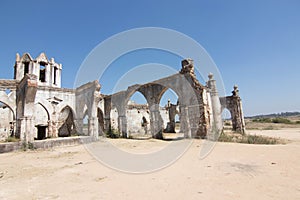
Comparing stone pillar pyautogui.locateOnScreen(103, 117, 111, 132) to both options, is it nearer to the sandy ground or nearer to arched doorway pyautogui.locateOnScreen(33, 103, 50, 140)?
arched doorway pyautogui.locateOnScreen(33, 103, 50, 140)

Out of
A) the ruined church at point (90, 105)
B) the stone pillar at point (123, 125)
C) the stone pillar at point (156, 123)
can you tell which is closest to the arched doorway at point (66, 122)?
the ruined church at point (90, 105)

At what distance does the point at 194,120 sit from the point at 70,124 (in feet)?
48.7

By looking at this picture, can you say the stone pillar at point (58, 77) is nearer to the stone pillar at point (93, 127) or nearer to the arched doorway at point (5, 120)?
the arched doorway at point (5, 120)

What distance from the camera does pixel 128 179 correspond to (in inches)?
169

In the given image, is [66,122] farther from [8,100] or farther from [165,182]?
[165,182]

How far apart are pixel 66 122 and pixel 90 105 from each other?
24.2 feet

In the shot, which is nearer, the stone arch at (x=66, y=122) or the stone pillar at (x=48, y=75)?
the stone arch at (x=66, y=122)

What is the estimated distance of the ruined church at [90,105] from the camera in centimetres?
1288

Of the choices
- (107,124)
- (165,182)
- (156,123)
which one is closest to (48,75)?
(107,124)

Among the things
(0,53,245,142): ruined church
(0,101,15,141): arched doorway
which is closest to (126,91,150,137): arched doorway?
(0,53,245,142): ruined church

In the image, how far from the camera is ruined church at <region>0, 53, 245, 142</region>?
1288 centimetres

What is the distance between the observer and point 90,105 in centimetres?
1534

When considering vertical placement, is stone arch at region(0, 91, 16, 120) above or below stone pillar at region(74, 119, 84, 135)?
above

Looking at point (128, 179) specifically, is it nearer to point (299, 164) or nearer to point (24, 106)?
point (299, 164)
